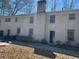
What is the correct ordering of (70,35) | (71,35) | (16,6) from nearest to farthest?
(71,35) < (70,35) < (16,6)

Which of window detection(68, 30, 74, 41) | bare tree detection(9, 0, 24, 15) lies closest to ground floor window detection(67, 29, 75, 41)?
window detection(68, 30, 74, 41)

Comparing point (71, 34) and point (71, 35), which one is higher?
point (71, 34)

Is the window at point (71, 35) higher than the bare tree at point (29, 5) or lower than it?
lower

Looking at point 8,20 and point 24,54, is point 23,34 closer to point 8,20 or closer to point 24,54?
point 8,20

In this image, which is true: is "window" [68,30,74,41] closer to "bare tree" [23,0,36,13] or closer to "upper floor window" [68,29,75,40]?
"upper floor window" [68,29,75,40]

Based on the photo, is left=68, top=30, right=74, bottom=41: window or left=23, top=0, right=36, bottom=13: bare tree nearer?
left=68, top=30, right=74, bottom=41: window

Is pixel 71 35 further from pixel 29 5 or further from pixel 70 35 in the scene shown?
pixel 29 5

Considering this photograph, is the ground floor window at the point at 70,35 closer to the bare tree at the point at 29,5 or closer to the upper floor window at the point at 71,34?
the upper floor window at the point at 71,34

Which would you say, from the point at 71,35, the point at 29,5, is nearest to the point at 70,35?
the point at 71,35

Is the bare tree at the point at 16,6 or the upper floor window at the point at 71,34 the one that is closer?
the upper floor window at the point at 71,34

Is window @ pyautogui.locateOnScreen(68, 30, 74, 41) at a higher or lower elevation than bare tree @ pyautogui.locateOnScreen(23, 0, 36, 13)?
lower

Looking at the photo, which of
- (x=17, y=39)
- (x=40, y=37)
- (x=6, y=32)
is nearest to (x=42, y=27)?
(x=40, y=37)

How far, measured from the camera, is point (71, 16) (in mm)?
23359

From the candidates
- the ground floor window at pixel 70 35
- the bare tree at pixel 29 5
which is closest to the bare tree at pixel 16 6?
the bare tree at pixel 29 5
